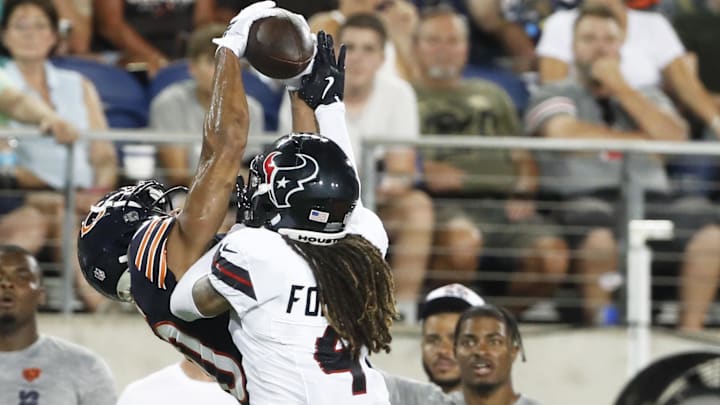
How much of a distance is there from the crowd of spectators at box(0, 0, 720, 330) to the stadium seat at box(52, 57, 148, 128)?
11mm

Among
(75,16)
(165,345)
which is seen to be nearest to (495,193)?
(165,345)

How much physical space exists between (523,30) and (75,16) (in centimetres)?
256

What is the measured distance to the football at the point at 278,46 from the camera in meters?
4.30

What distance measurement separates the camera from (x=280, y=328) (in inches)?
157

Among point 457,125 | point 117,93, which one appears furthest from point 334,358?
point 117,93

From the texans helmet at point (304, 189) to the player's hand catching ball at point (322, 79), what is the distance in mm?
603

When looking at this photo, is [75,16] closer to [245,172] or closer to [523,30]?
[245,172]

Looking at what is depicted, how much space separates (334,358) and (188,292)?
1.42 ft

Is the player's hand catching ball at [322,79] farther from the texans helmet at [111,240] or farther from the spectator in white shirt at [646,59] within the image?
the spectator in white shirt at [646,59]

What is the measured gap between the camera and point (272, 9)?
14.4 feet

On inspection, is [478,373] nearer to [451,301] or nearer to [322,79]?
[451,301]

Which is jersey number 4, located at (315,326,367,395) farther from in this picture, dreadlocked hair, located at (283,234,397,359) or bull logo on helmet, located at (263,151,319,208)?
bull logo on helmet, located at (263,151,319,208)

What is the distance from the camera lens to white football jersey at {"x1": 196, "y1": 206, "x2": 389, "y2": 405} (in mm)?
3912

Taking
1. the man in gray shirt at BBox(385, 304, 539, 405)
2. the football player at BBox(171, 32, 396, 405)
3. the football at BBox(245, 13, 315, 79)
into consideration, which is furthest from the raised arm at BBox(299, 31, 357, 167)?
the man in gray shirt at BBox(385, 304, 539, 405)
